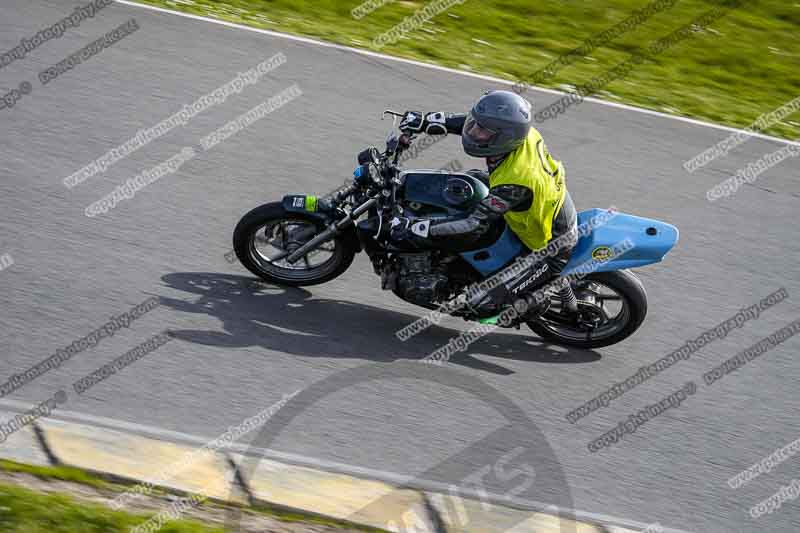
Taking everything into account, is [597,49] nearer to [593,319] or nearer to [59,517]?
[593,319]

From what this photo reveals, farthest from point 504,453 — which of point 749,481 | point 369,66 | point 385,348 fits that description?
point 369,66

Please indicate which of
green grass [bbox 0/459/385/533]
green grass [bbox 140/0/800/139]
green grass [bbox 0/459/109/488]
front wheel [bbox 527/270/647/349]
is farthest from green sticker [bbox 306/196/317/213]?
green grass [bbox 140/0/800/139]

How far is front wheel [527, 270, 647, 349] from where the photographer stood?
7.46m

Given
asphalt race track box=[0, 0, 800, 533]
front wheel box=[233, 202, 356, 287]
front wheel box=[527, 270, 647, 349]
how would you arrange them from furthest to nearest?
front wheel box=[527, 270, 647, 349]
front wheel box=[233, 202, 356, 287]
asphalt race track box=[0, 0, 800, 533]

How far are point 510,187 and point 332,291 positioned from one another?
1.87m

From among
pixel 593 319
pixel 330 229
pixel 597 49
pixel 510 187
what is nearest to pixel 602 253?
pixel 593 319

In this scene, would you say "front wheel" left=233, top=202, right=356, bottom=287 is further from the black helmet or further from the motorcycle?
the black helmet

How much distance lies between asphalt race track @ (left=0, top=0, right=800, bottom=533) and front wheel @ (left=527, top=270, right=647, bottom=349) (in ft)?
0.46

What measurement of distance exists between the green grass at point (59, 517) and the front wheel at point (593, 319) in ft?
11.3

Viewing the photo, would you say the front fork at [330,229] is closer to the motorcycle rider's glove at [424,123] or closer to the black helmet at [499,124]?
the motorcycle rider's glove at [424,123]

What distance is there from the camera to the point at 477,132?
6691mm

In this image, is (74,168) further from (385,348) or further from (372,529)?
(372,529)

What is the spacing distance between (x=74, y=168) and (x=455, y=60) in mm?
5183

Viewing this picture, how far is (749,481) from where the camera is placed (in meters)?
6.66
